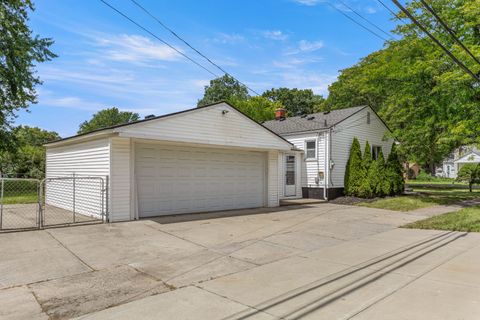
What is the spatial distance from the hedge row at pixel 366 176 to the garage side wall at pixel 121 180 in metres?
11.7

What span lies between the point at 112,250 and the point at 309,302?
164 inches

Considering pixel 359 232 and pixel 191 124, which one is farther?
pixel 191 124

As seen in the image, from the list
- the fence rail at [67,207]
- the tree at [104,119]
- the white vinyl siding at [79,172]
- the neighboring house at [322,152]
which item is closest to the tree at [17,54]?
the white vinyl siding at [79,172]

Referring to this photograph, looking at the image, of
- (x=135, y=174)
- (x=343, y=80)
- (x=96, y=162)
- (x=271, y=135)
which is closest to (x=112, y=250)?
(x=135, y=174)

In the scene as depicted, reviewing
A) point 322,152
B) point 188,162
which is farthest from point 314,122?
point 188,162

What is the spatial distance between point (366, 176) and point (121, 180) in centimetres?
1257

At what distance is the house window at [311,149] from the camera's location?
17.4 metres

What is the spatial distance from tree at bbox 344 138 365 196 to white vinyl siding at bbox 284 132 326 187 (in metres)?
1.61

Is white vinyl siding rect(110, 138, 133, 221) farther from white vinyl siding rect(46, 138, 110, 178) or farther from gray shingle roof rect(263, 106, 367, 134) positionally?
gray shingle roof rect(263, 106, 367, 134)

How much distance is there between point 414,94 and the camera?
16.5 metres

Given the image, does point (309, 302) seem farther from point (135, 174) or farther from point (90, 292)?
point (135, 174)

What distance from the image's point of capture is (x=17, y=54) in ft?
55.7

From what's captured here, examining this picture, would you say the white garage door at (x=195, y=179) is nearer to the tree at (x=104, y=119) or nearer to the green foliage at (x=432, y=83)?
the green foliage at (x=432, y=83)

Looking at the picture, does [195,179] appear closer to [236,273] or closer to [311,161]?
[236,273]
